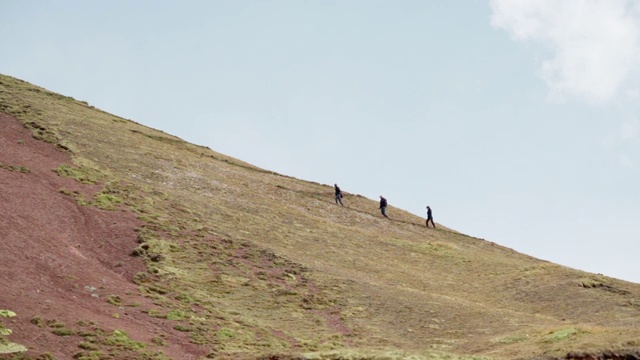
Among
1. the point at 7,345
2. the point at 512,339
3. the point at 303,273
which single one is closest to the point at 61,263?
the point at 7,345

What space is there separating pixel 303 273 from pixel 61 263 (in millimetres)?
16784

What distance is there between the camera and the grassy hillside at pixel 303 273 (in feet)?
122

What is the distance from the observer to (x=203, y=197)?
63094 mm

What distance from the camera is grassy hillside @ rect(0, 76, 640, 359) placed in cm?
3725

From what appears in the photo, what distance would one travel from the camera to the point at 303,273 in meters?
49.2

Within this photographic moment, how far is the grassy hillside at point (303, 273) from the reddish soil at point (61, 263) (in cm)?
94

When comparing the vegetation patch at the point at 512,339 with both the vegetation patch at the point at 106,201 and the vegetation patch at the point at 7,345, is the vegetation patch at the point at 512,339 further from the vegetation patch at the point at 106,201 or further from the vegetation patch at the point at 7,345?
the vegetation patch at the point at 106,201

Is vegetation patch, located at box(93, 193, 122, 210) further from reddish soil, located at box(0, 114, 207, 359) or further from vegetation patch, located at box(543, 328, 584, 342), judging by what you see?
vegetation patch, located at box(543, 328, 584, 342)

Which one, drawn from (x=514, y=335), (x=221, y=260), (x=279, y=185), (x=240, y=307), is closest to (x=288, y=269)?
(x=221, y=260)

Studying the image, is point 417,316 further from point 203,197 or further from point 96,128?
point 96,128

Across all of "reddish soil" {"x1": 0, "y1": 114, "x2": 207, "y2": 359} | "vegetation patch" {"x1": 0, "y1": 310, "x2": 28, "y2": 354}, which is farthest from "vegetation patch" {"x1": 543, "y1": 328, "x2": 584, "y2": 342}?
"vegetation patch" {"x1": 0, "y1": 310, "x2": 28, "y2": 354}

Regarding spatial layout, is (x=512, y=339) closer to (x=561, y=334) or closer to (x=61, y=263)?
(x=561, y=334)

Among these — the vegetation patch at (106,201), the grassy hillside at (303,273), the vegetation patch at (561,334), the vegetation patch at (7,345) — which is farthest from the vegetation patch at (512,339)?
the vegetation patch at (106,201)

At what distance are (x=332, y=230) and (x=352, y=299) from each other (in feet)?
63.5
